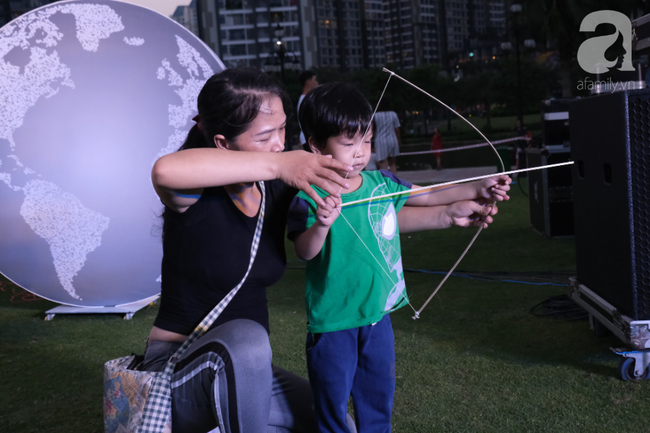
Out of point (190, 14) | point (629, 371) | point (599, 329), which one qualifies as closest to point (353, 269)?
point (629, 371)

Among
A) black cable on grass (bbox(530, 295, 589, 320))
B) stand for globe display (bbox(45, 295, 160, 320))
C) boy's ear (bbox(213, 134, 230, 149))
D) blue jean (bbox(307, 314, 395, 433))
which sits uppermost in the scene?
boy's ear (bbox(213, 134, 230, 149))

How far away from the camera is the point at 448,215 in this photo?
1.47 m

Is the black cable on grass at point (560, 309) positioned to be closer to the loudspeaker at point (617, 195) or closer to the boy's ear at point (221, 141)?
the loudspeaker at point (617, 195)

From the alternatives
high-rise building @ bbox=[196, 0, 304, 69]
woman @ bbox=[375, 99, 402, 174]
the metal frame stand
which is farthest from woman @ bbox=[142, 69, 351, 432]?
high-rise building @ bbox=[196, 0, 304, 69]

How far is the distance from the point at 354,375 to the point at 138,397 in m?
0.56

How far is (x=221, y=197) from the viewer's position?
1.30 meters

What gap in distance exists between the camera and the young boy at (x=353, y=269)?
137 cm

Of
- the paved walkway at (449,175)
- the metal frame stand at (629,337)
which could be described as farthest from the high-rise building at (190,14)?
the metal frame stand at (629,337)

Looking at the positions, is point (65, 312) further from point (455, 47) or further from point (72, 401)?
point (455, 47)

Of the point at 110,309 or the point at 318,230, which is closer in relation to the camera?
the point at 318,230

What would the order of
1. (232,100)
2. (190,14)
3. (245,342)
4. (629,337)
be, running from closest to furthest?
(245,342) < (232,100) < (629,337) < (190,14)

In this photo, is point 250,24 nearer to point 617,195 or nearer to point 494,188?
point 617,195

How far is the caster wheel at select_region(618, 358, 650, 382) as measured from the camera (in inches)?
76.3

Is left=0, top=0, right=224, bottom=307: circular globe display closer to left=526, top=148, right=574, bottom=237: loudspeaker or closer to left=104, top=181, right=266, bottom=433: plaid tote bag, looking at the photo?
left=104, top=181, right=266, bottom=433: plaid tote bag
